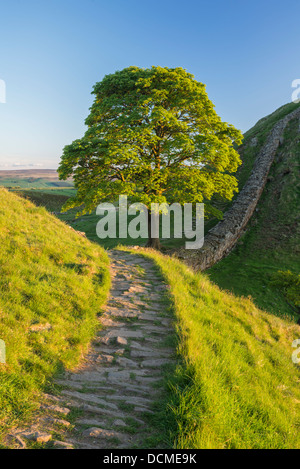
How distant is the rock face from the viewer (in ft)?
70.6

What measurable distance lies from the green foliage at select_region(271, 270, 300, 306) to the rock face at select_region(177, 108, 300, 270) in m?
6.75

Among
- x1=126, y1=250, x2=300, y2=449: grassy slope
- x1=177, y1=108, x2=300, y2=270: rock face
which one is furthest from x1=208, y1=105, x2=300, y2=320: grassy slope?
x1=126, y1=250, x2=300, y2=449: grassy slope

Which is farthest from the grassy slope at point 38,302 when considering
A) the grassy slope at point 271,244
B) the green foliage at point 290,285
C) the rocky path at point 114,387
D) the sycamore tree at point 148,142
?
the grassy slope at point 271,244

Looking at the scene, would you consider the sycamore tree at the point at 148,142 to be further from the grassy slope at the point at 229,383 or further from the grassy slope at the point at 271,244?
the grassy slope at the point at 229,383

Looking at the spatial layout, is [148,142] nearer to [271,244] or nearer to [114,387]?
[114,387]

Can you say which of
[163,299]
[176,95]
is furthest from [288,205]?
[163,299]

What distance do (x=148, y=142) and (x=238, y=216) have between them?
16891 millimetres

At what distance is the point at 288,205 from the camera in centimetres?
2873

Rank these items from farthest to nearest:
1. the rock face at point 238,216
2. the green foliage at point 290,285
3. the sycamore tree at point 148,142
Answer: the rock face at point 238,216
the sycamore tree at point 148,142
the green foliage at point 290,285

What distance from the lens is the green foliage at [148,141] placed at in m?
15.1

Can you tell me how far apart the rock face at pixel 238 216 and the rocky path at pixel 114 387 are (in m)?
13.4

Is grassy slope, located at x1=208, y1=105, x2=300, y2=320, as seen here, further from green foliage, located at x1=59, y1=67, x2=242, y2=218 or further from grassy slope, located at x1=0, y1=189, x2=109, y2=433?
grassy slope, located at x1=0, y1=189, x2=109, y2=433
